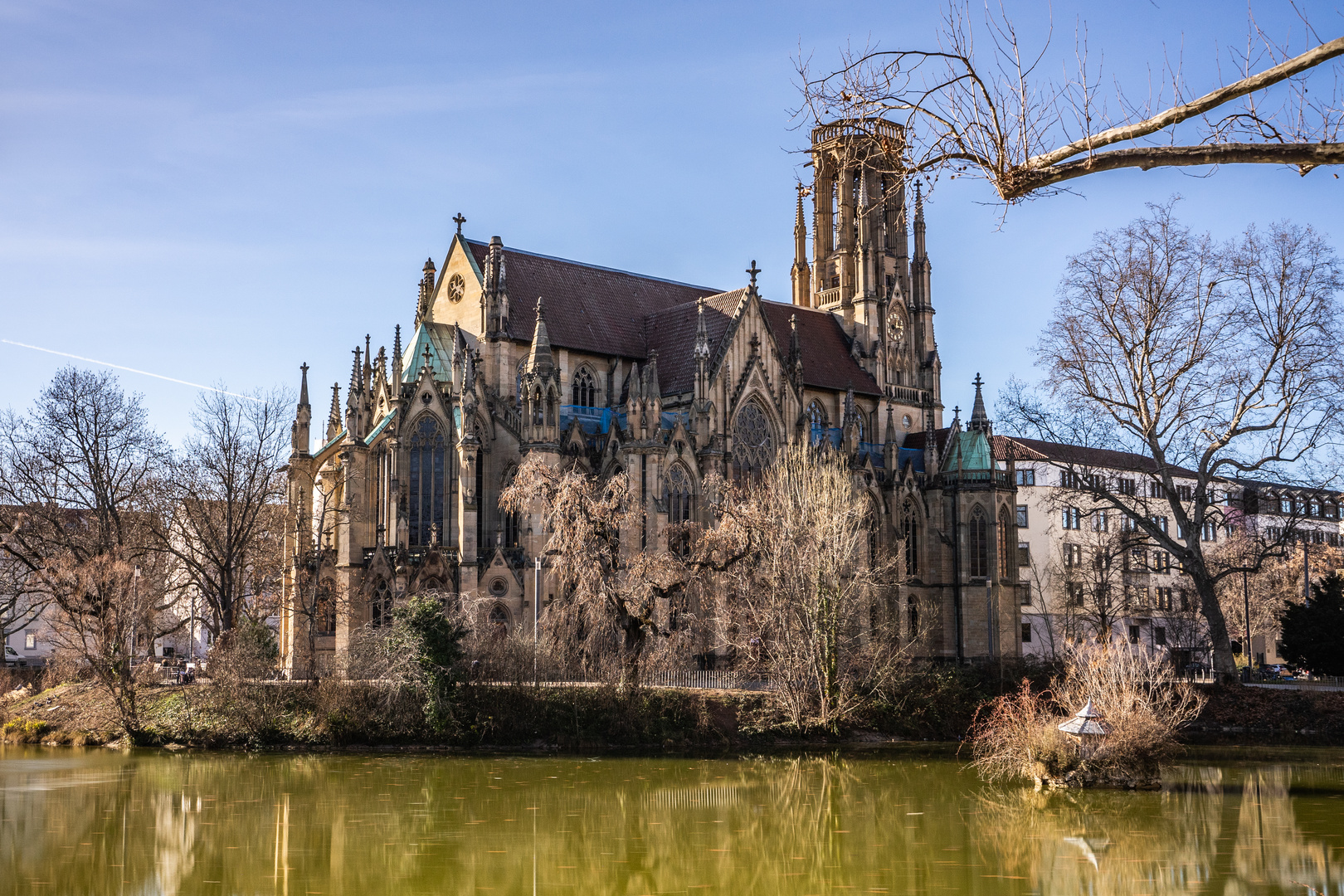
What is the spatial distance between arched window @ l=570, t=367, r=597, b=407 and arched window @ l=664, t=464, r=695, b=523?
765cm

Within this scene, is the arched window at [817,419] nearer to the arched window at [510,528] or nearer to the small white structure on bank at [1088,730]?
the arched window at [510,528]

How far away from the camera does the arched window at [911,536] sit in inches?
2598

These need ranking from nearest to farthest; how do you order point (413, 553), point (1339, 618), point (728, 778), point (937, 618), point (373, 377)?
point (728, 778) < point (1339, 618) < point (413, 553) < point (373, 377) < point (937, 618)

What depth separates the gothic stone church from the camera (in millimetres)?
54125

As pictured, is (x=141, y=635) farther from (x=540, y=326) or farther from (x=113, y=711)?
(x=540, y=326)

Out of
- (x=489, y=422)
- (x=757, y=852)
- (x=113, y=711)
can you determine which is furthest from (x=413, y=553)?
(x=757, y=852)

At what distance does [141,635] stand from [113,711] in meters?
7.46

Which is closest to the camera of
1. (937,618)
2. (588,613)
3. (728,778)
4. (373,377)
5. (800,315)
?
(728,778)

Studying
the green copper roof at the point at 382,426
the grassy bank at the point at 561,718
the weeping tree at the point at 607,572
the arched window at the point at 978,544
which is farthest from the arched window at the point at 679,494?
the arched window at the point at 978,544

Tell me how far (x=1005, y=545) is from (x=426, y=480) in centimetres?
2933

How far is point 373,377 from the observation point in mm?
60062

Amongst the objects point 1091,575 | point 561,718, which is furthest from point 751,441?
point 561,718

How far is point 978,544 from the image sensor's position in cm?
6662

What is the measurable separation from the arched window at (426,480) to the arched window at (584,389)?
8.38 metres
